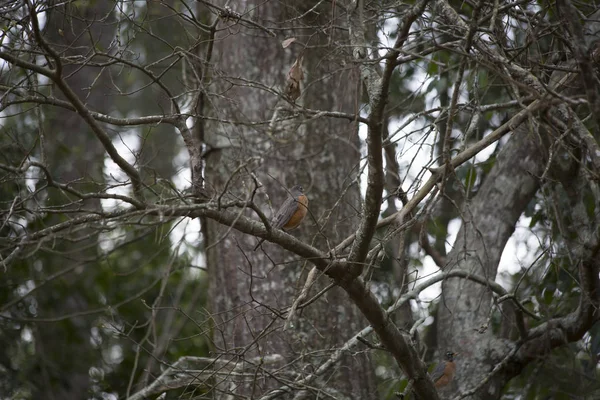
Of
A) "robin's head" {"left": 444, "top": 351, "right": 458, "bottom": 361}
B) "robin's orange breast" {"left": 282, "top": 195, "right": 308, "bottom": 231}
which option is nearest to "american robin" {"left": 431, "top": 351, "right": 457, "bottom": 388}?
"robin's head" {"left": 444, "top": 351, "right": 458, "bottom": 361}

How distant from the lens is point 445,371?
5.75 meters

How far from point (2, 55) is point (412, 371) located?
10.3ft

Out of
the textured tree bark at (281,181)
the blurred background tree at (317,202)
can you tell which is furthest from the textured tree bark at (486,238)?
the textured tree bark at (281,181)

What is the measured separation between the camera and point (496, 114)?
23.5 ft

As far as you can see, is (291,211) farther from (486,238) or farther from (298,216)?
(486,238)

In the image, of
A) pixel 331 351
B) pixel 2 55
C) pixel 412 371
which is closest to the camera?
pixel 2 55

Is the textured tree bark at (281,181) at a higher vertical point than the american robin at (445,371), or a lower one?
higher

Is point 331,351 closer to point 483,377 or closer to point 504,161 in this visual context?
point 483,377

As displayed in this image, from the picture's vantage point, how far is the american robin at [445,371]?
5.65m

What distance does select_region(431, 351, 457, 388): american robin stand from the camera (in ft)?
18.5

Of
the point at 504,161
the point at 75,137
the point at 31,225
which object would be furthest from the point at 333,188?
the point at 75,137

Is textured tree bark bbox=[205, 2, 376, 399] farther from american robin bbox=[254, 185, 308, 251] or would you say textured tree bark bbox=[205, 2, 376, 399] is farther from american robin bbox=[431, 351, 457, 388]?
american robin bbox=[431, 351, 457, 388]

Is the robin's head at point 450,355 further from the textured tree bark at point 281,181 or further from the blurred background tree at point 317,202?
the textured tree bark at point 281,181

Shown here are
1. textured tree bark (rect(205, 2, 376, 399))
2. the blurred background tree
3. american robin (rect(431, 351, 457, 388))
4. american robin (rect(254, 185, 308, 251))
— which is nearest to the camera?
the blurred background tree
